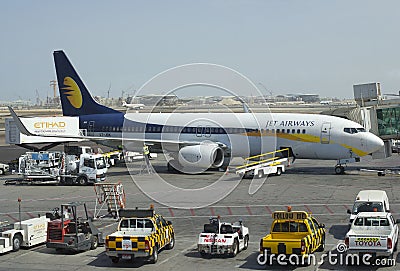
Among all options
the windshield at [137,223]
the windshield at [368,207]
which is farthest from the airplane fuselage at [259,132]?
the windshield at [137,223]

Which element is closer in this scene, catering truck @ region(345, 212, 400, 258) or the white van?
catering truck @ region(345, 212, 400, 258)

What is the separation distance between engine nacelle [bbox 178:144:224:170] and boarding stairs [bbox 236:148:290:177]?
1925 mm

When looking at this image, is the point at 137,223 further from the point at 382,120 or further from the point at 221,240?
the point at 382,120

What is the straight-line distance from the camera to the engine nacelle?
46.0 metres

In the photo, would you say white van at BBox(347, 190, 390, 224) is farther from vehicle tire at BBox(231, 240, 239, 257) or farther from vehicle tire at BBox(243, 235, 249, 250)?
vehicle tire at BBox(231, 240, 239, 257)

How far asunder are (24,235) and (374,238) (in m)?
14.5

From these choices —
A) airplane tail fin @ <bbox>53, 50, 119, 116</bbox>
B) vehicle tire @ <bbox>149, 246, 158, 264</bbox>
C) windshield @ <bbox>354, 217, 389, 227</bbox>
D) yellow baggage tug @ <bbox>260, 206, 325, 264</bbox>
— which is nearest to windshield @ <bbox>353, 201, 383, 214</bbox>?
windshield @ <bbox>354, 217, 389, 227</bbox>

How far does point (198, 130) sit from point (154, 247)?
27.9 m

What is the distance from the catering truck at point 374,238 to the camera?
21031mm

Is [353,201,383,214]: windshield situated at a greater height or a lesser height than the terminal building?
lesser

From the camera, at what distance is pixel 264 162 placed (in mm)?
47125

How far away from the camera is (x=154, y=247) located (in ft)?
74.2

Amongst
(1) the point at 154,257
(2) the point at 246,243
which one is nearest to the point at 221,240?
(2) the point at 246,243

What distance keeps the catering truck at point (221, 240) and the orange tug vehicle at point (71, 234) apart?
4928 millimetres
